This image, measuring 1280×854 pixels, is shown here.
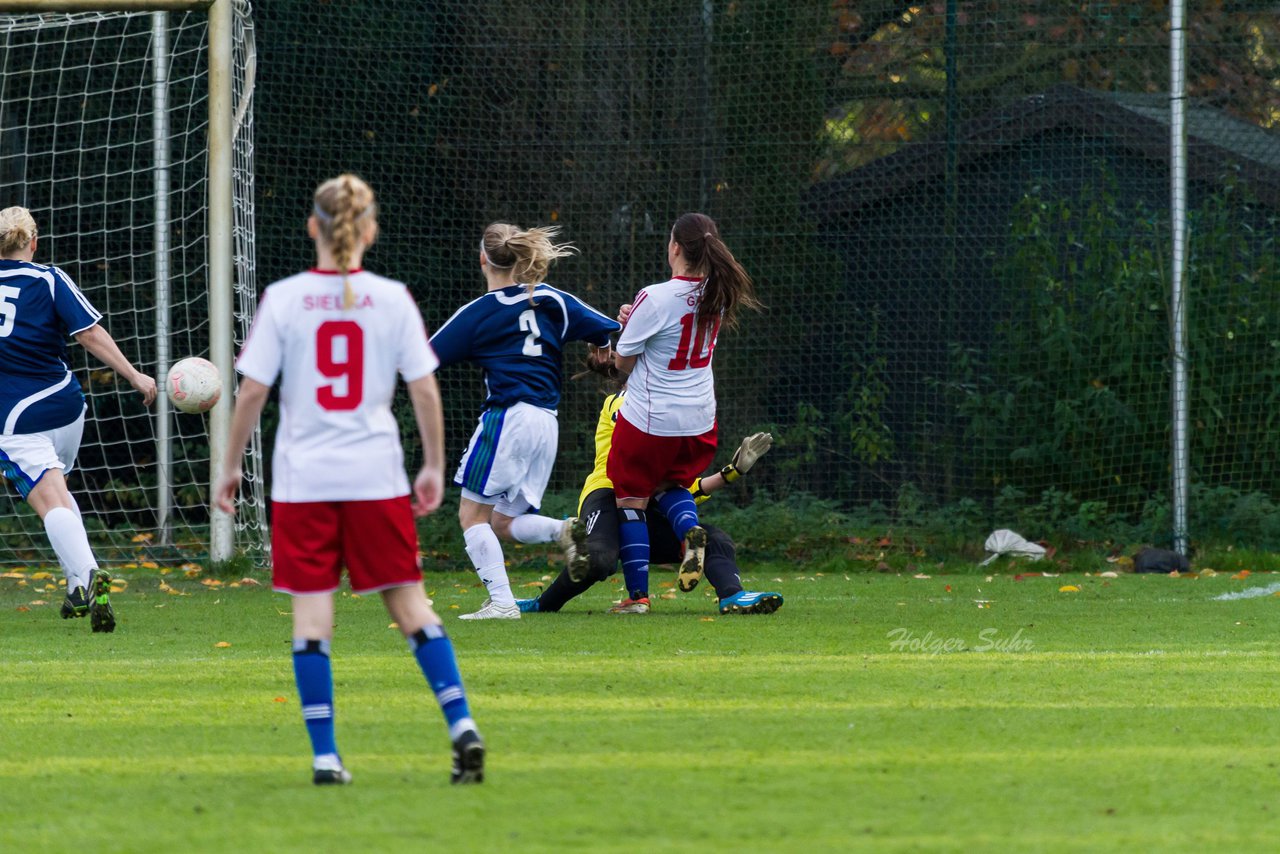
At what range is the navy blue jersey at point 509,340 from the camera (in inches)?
312

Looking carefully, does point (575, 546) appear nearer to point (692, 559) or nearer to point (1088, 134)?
point (692, 559)

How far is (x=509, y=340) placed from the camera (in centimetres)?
792

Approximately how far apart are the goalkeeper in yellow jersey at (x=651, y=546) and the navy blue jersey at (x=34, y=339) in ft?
7.86

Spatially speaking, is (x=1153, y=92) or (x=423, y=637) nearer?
(x=423, y=637)

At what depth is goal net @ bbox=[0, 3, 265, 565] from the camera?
1234 cm

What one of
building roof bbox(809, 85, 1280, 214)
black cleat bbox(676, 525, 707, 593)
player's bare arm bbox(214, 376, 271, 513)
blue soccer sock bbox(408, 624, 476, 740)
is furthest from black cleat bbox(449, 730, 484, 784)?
building roof bbox(809, 85, 1280, 214)

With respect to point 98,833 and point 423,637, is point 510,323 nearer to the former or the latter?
point 423,637

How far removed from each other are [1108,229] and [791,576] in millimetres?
3496

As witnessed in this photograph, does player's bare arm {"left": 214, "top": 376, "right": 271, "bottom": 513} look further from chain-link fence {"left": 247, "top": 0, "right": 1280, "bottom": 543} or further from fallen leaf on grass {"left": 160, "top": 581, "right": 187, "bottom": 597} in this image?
chain-link fence {"left": 247, "top": 0, "right": 1280, "bottom": 543}

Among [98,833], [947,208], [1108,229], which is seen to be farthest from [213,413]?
[98,833]

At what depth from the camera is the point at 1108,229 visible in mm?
12203

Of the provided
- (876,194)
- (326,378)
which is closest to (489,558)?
(326,378)

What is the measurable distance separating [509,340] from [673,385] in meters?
0.78
